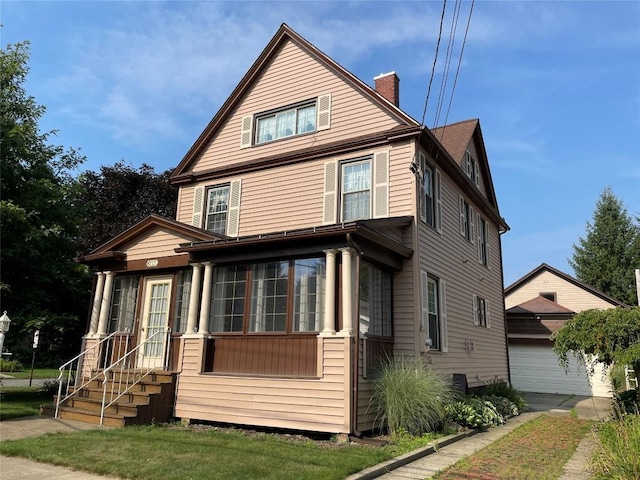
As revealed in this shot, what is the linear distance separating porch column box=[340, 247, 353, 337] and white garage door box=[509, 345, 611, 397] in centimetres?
1586

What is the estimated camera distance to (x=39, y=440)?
7188 mm

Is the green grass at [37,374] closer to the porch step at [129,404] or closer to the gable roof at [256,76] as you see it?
the porch step at [129,404]

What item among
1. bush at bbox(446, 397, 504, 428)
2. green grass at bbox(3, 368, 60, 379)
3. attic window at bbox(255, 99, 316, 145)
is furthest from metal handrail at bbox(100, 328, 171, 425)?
green grass at bbox(3, 368, 60, 379)

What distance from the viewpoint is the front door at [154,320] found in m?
10.9

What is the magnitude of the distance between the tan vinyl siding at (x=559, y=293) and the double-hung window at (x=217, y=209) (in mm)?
19204

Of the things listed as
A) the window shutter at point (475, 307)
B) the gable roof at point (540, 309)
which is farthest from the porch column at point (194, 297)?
the gable roof at point (540, 309)

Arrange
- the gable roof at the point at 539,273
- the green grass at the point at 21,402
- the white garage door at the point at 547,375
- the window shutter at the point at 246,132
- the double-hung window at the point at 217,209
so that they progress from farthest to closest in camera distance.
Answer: the gable roof at the point at 539,273 < the white garage door at the point at 547,375 < the window shutter at the point at 246,132 < the double-hung window at the point at 217,209 < the green grass at the point at 21,402

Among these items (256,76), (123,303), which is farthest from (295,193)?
(123,303)

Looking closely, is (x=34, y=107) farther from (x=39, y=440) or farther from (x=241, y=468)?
(x=241, y=468)

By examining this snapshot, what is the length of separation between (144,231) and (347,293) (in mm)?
5667

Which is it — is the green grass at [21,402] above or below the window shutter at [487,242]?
below

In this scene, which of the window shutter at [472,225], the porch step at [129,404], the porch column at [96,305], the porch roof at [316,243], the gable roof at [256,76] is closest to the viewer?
the porch roof at [316,243]

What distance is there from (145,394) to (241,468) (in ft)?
14.1

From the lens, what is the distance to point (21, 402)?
1148 centimetres
